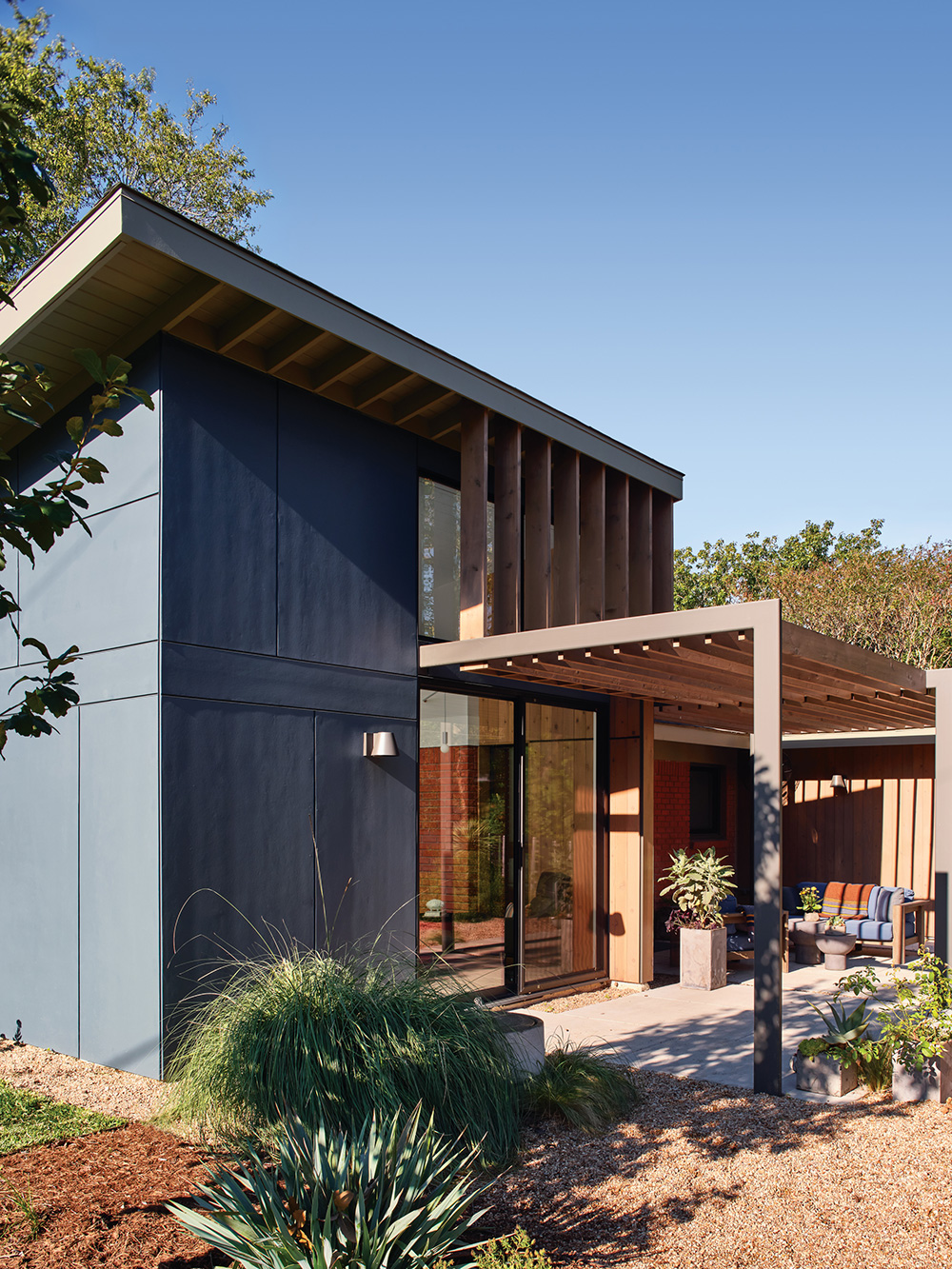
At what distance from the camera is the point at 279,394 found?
7.08 m

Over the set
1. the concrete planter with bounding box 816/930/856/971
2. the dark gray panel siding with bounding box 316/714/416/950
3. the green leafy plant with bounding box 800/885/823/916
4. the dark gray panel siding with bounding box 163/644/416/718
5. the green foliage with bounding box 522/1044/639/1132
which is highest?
the dark gray panel siding with bounding box 163/644/416/718

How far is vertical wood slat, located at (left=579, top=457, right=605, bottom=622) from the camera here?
9234 mm

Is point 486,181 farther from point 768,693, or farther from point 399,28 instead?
point 768,693

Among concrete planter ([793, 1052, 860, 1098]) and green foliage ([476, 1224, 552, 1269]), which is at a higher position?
green foliage ([476, 1224, 552, 1269])

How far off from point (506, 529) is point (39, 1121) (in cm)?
531

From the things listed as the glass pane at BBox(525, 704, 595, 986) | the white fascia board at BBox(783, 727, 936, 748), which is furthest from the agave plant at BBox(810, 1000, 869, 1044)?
the white fascia board at BBox(783, 727, 936, 748)

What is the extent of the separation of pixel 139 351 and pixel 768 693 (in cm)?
460

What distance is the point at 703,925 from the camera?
32.5 feet

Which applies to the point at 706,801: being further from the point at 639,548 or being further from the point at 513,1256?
the point at 513,1256

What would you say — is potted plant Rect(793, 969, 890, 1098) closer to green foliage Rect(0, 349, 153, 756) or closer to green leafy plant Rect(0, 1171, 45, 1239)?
green leafy plant Rect(0, 1171, 45, 1239)

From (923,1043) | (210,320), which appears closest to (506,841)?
(923,1043)

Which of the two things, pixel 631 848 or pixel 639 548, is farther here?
pixel 639 548

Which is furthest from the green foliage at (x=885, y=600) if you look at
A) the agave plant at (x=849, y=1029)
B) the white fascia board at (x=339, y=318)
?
the agave plant at (x=849, y=1029)

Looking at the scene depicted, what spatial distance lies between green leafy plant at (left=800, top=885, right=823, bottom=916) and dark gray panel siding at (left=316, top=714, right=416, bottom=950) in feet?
19.7
